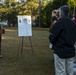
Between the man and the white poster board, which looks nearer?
the man

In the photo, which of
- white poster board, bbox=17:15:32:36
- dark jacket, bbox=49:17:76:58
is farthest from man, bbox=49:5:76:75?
white poster board, bbox=17:15:32:36

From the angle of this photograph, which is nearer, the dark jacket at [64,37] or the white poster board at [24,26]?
the dark jacket at [64,37]

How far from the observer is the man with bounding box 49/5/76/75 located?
6.02 metres

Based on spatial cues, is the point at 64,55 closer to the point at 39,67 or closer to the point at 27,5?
the point at 39,67

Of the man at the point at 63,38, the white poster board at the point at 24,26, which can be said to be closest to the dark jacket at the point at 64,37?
the man at the point at 63,38

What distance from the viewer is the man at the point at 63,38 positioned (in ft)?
19.7

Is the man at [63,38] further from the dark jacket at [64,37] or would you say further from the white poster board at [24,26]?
the white poster board at [24,26]

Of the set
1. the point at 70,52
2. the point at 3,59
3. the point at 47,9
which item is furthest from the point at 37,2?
Result: the point at 70,52

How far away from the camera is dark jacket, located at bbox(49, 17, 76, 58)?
19.7 feet

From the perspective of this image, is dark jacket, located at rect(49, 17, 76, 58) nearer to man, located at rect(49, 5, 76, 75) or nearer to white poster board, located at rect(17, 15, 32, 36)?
man, located at rect(49, 5, 76, 75)

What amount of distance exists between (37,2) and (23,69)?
62028 mm

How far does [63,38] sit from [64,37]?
29mm

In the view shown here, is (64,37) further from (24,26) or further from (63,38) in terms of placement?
(24,26)

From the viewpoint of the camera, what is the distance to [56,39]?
20.0 feet
